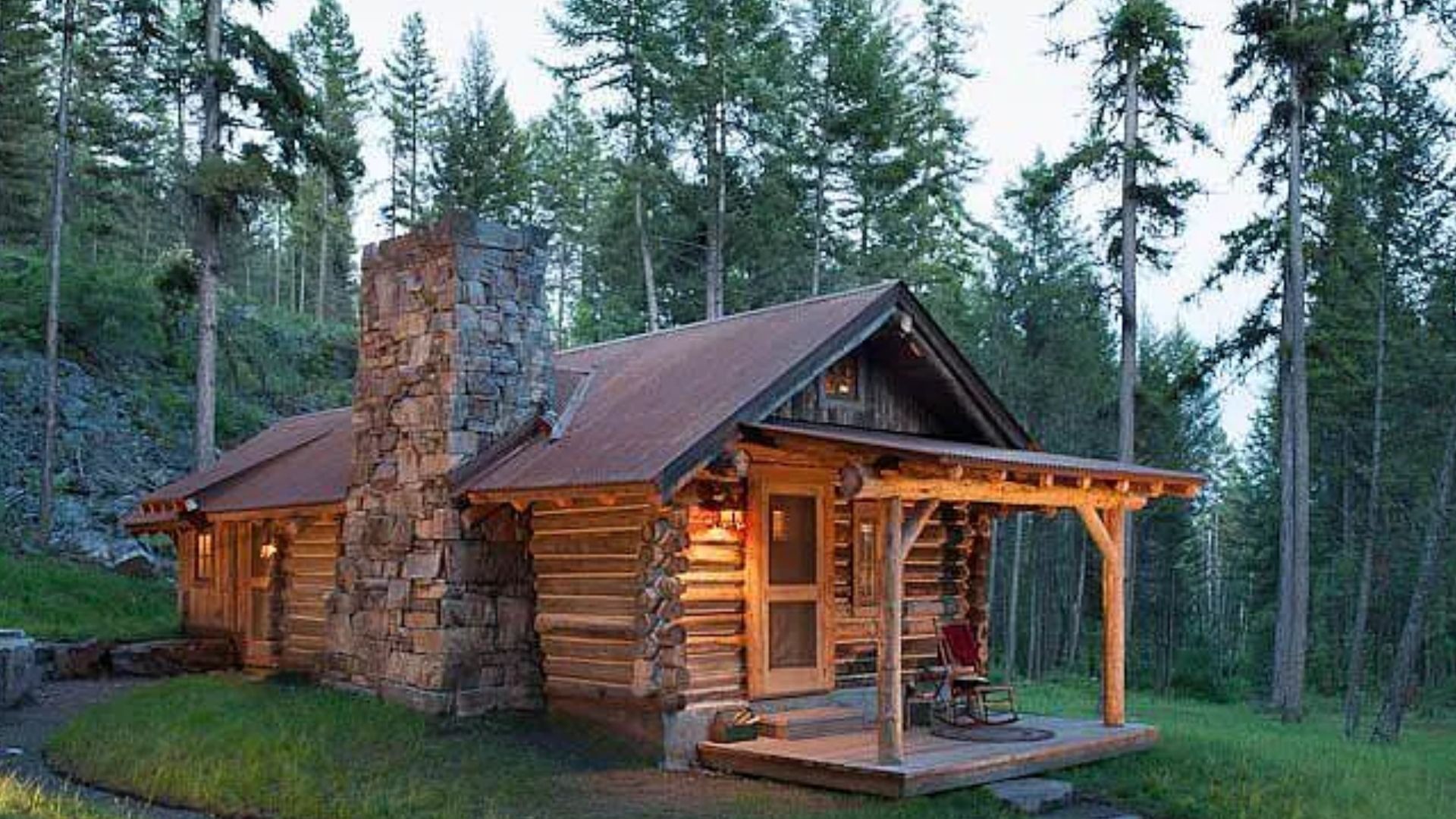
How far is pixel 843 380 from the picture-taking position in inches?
559

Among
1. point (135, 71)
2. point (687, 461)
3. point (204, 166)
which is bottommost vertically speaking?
point (687, 461)

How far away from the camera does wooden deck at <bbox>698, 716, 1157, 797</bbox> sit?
1046 centimetres

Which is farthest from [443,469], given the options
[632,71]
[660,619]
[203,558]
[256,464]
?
[632,71]

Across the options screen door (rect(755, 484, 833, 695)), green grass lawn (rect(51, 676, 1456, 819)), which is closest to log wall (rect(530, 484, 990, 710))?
screen door (rect(755, 484, 833, 695))

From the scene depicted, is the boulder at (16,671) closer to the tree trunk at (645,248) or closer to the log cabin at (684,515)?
the log cabin at (684,515)

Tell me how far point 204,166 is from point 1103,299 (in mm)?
16282

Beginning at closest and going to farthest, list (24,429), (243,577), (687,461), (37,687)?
(687,461) < (37,687) < (243,577) < (24,429)

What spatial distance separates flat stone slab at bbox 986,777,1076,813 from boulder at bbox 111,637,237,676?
11980 mm

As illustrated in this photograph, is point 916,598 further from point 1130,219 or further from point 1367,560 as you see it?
point 1367,560

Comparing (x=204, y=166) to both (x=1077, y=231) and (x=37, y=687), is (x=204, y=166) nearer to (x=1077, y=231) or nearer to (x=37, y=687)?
(x=37, y=687)

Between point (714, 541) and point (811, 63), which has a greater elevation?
point (811, 63)

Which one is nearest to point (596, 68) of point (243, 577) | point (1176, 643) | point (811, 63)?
point (811, 63)

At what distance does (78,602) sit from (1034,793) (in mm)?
16706

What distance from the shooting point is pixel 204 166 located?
72.3 feet
